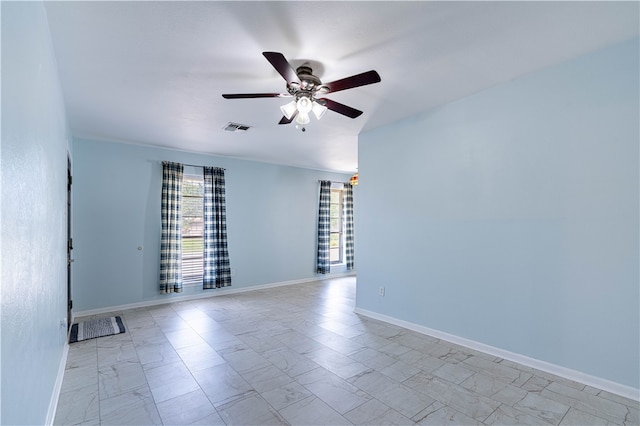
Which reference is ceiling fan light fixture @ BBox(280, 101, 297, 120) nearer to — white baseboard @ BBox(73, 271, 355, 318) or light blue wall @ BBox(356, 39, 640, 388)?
light blue wall @ BBox(356, 39, 640, 388)

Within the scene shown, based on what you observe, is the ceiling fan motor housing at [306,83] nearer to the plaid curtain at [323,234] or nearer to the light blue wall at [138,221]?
the light blue wall at [138,221]

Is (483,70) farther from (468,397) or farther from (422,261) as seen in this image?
(468,397)

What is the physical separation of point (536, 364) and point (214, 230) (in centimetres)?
487

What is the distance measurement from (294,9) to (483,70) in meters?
1.78

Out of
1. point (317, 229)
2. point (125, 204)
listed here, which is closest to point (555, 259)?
point (317, 229)

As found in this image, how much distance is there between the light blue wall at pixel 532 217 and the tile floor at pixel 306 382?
1.28 feet

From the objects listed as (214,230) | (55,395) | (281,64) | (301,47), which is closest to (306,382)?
(55,395)

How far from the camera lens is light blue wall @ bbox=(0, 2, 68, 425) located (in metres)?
1.13

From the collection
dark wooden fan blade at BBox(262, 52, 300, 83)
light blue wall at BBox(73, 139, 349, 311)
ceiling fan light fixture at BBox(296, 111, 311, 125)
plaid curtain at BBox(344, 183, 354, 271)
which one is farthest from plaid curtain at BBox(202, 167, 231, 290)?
dark wooden fan blade at BBox(262, 52, 300, 83)

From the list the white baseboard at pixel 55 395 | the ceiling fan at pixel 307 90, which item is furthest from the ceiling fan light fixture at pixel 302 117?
the white baseboard at pixel 55 395

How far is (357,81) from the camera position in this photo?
88.3 inches

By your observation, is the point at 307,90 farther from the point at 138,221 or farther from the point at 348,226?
the point at 348,226

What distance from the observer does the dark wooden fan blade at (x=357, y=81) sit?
2.10 m

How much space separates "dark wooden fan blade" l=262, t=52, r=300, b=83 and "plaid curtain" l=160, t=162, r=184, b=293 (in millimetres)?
3676
